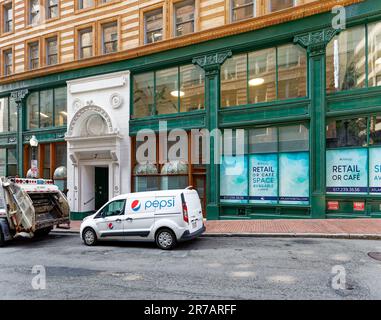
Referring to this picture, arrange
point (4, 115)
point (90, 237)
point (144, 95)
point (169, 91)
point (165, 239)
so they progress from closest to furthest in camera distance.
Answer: point (165, 239) → point (90, 237) → point (169, 91) → point (144, 95) → point (4, 115)

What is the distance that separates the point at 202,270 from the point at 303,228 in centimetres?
586

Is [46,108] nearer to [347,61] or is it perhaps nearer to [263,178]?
[263,178]

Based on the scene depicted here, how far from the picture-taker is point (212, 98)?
50.3 ft

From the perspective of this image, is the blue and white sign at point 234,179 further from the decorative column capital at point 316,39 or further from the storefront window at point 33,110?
the storefront window at point 33,110

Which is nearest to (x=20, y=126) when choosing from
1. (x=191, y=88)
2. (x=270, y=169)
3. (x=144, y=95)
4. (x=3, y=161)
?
(x=3, y=161)

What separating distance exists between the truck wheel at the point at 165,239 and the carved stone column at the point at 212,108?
18.9 ft

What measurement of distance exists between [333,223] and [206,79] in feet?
29.7

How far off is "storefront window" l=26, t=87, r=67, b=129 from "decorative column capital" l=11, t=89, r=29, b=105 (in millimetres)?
323

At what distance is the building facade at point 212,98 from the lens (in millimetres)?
13016

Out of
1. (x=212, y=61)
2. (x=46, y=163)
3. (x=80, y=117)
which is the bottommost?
(x=46, y=163)

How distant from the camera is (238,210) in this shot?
579 inches

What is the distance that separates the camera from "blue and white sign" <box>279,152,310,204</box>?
44.1 feet

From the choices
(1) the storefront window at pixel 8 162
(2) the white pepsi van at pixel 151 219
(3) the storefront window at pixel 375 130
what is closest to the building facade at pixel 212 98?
(3) the storefront window at pixel 375 130
